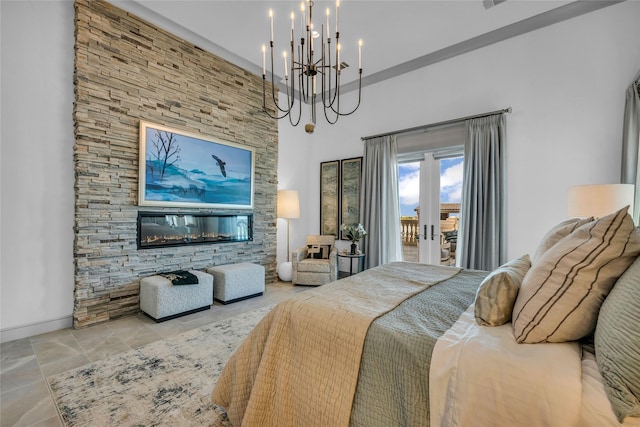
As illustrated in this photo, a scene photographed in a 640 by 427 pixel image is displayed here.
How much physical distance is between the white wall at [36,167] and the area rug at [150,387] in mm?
1124

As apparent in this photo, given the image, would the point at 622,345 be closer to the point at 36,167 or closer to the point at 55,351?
the point at 55,351

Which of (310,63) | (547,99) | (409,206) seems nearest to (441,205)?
(409,206)

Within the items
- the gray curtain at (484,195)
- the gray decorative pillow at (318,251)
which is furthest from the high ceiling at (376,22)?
the gray decorative pillow at (318,251)

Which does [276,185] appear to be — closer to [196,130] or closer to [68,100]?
[196,130]

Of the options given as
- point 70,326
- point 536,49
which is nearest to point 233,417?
point 70,326

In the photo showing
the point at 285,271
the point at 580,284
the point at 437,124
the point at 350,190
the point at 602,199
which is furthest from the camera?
the point at 350,190

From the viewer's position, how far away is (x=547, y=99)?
10.3 feet

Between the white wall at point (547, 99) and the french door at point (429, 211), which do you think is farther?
the french door at point (429, 211)

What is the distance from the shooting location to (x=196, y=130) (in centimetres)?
371

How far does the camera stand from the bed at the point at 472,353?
2.61 feet

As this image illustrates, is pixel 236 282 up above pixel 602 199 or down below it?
below

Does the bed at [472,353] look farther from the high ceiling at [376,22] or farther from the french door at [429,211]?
the high ceiling at [376,22]

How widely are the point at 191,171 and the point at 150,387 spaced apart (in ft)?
8.25

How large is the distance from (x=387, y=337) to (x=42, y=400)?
2.18m
